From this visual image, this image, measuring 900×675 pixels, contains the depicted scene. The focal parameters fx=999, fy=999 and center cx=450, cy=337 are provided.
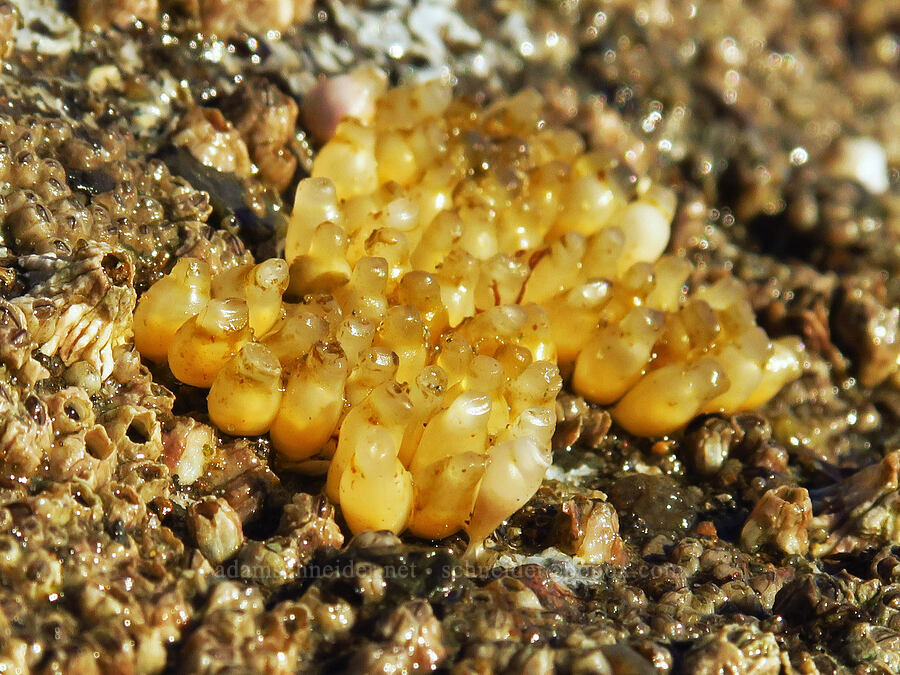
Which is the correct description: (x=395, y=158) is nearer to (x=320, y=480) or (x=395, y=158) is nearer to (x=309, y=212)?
(x=309, y=212)

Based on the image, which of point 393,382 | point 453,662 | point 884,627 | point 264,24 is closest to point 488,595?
point 453,662

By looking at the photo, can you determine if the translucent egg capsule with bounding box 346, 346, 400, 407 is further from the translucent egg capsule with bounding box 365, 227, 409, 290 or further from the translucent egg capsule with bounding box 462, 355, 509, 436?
the translucent egg capsule with bounding box 365, 227, 409, 290

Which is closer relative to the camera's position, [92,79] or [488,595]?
[488,595]

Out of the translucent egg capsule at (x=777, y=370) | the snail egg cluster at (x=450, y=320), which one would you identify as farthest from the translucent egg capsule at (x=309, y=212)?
the translucent egg capsule at (x=777, y=370)

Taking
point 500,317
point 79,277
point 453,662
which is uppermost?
point 79,277

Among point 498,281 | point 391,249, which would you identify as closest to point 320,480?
point 391,249

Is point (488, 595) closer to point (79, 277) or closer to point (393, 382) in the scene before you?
point (393, 382)

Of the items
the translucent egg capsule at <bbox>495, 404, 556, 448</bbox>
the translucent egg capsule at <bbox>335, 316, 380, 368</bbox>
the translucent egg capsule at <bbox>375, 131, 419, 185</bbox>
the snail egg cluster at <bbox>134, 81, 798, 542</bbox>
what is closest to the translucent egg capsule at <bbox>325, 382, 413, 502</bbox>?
the snail egg cluster at <bbox>134, 81, 798, 542</bbox>
